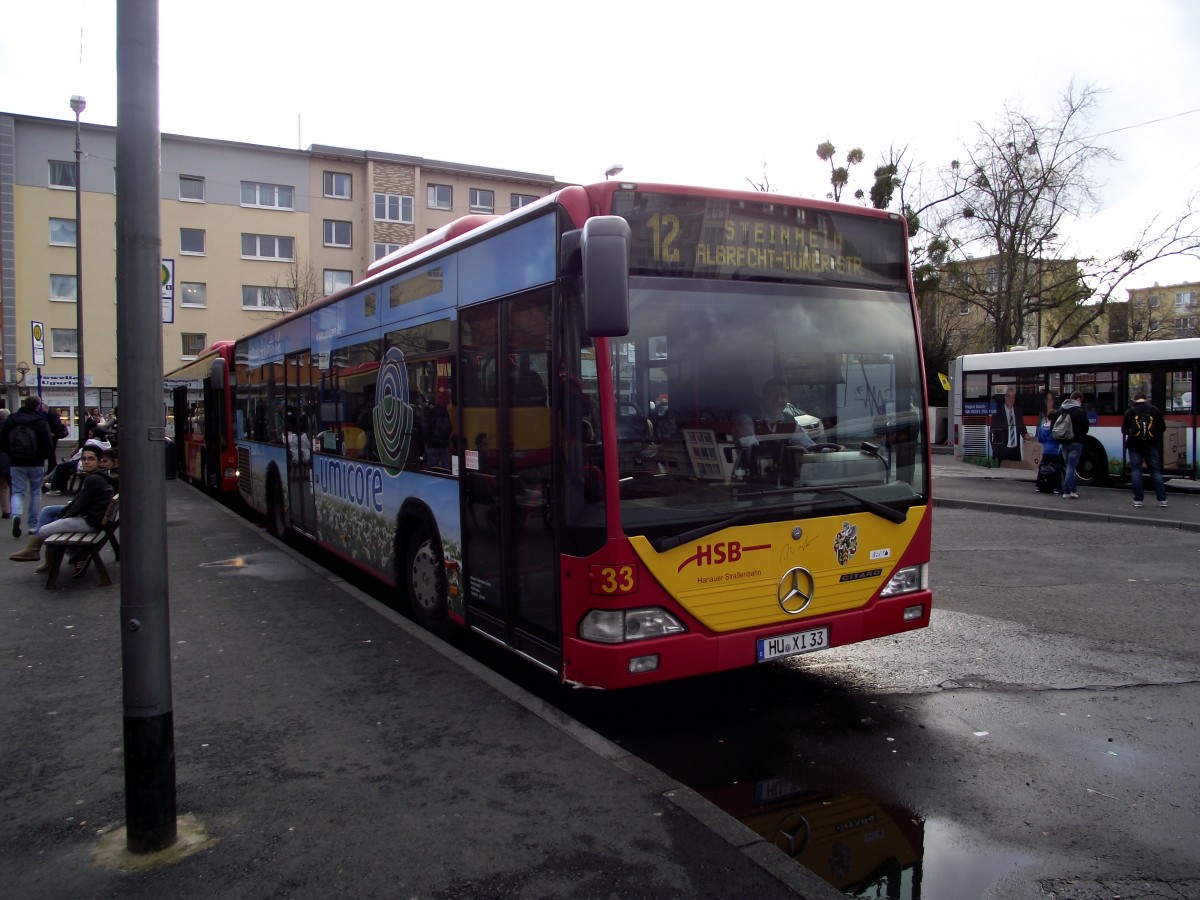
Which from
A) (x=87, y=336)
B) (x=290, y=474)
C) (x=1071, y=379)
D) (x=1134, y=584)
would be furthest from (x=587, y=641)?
(x=87, y=336)

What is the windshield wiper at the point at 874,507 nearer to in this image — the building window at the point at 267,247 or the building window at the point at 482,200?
the building window at the point at 267,247

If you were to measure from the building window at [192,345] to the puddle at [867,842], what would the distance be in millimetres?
48599

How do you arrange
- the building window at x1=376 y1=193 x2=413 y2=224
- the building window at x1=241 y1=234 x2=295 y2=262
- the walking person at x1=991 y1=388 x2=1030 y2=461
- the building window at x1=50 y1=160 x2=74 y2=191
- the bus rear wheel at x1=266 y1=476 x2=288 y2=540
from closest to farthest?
the bus rear wheel at x1=266 y1=476 x2=288 y2=540, the walking person at x1=991 y1=388 x2=1030 y2=461, the building window at x1=50 y1=160 x2=74 y2=191, the building window at x1=241 y1=234 x2=295 y2=262, the building window at x1=376 y1=193 x2=413 y2=224

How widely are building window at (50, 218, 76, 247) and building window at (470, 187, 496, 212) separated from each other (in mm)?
21830

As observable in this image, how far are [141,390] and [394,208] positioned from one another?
52758 mm

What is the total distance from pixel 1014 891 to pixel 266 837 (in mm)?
2916

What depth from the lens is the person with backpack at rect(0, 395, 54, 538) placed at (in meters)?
12.2

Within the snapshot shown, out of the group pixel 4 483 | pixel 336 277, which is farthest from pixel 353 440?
pixel 336 277

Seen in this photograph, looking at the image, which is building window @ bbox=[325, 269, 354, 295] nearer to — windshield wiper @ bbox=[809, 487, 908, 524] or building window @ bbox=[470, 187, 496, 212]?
building window @ bbox=[470, 187, 496, 212]

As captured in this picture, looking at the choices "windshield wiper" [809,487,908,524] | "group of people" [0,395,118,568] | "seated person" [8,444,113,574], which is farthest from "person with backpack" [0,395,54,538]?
"windshield wiper" [809,487,908,524]

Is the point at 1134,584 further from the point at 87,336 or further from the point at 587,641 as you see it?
the point at 87,336

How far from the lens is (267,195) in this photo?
50250 millimetres

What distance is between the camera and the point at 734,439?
4.82 meters

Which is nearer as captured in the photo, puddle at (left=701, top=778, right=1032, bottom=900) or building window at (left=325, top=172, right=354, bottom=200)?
puddle at (left=701, top=778, right=1032, bottom=900)
